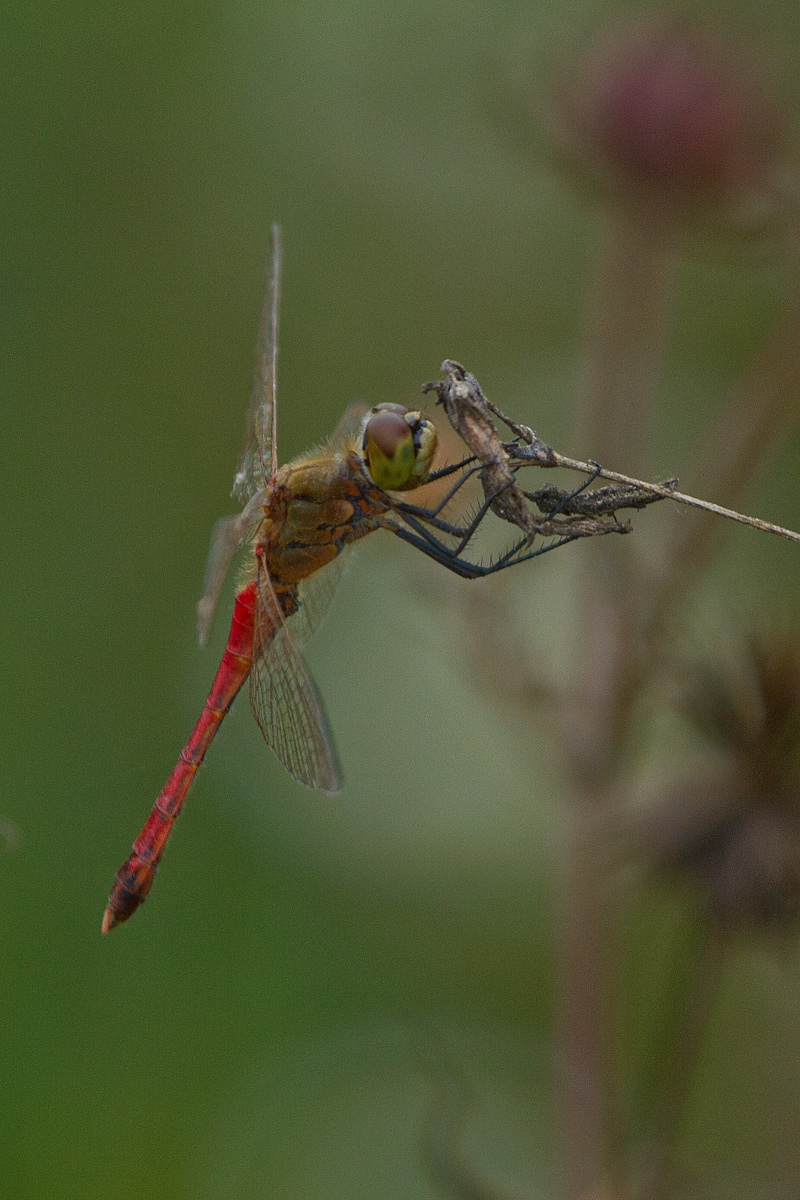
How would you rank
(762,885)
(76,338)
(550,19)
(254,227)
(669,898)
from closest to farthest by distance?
(762,885) < (669,898) < (550,19) < (76,338) < (254,227)

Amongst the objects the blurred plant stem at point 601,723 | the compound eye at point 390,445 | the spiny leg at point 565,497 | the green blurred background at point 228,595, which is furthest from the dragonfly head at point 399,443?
the blurred plant stem at point 601,723

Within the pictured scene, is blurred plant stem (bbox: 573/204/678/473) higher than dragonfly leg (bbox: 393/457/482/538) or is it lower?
higher

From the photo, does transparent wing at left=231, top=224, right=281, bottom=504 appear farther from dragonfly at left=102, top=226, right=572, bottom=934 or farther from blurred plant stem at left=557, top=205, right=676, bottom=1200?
blurred plant stem at left=557, top=205, right=676, bottom=1200

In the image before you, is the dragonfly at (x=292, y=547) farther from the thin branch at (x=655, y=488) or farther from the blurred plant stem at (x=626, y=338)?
the blurred plant stem at (x=626, y=338)

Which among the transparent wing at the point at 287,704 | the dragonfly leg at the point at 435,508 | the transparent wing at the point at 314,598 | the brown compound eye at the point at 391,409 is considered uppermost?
the brown compound eye at the point at 391,409

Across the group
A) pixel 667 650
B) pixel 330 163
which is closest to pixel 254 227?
pixel 330 163

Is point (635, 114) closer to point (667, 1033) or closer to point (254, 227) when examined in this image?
point (667, 1033)

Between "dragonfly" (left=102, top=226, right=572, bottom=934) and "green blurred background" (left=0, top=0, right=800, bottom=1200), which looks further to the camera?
"green blurred background" (left=0, top=0, right=800, bottom=1200)

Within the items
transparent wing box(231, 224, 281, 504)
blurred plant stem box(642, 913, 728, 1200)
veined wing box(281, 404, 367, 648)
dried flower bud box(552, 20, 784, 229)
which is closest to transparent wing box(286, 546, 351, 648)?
veined wing box(281, 404, 367, 648)
